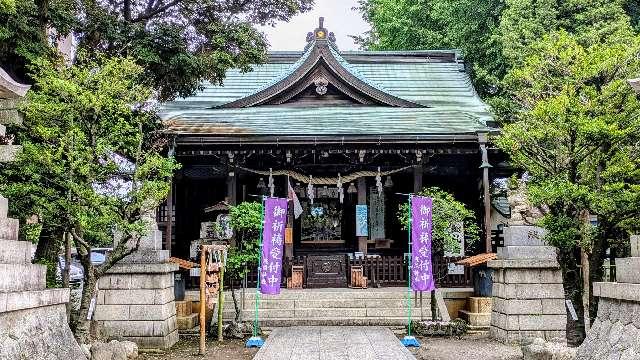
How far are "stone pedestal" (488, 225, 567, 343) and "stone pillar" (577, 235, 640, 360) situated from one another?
3742 millimetres

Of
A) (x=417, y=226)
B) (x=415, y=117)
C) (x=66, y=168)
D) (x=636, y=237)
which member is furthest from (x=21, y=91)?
(x=415, y=117)

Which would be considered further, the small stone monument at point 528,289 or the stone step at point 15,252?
the small stone monument at point 528,289

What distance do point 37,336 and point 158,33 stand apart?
7334mm

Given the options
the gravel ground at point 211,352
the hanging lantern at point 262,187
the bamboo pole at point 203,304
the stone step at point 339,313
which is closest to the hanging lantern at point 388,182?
the hanging lantern at point 262,187

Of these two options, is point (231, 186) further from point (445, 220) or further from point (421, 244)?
point (421, 244)

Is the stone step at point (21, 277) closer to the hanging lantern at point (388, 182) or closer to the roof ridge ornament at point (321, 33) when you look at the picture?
the hanging lantern at point (388, 182)

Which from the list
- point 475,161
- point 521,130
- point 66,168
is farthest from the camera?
→ point 475,161

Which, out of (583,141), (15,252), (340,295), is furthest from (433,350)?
(15,252)

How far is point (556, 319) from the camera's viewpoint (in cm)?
1173

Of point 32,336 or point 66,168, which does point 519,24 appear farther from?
point 32,336

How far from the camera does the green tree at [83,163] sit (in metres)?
9.47

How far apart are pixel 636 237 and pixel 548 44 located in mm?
4966

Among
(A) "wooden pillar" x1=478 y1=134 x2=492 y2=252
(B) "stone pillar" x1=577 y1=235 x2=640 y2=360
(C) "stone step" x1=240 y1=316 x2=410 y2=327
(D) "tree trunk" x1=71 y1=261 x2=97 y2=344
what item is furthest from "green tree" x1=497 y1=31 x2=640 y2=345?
(D) "tree trunk" x1=71 y1=261 x2=97 y2=344

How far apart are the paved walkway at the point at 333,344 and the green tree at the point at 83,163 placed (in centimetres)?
324
